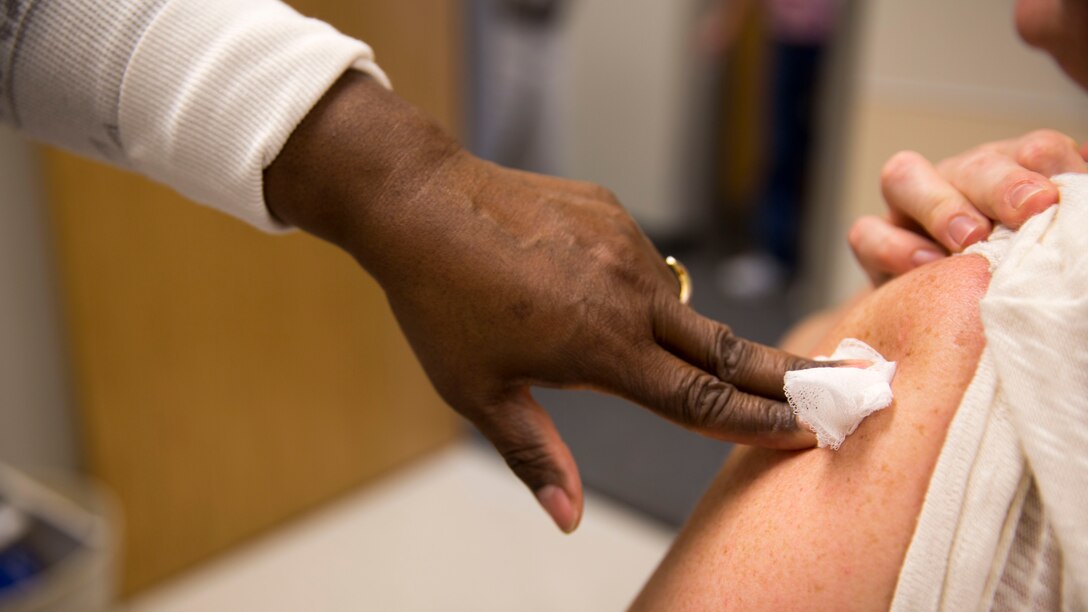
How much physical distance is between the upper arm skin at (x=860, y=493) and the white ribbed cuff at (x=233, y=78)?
43 centimetres

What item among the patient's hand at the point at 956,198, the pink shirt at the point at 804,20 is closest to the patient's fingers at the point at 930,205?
the patient's hand at the point at 956,198

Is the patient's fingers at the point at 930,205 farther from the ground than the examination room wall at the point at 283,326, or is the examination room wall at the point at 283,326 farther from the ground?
the patient's fingers at the point at 930,205

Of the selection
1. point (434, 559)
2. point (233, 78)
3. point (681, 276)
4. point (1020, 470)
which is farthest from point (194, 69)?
point (434, 559)

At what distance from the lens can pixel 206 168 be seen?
675 millimetres

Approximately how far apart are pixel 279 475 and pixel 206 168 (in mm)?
1646

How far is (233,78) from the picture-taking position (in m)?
0.64

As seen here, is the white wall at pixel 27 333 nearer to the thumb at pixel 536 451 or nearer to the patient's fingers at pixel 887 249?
the thumb at pixel 536 451

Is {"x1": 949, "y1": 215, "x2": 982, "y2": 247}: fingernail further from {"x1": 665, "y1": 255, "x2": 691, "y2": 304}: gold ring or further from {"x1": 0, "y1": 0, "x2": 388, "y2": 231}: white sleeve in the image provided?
{"x1": 0, "y1": 0, "x2": 388, "y2": 231}: white sleeve

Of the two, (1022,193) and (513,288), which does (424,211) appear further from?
(1022,193)

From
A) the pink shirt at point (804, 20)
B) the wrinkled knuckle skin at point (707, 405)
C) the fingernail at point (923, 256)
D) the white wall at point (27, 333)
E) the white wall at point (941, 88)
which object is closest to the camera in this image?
the wrinkled knuckle skin at point (707, 405)

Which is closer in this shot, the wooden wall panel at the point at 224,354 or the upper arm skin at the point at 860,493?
the upper arm skin at the point at 860,493

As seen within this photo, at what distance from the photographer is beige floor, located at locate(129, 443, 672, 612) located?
1.96 m

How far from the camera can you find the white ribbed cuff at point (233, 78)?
0.64 m

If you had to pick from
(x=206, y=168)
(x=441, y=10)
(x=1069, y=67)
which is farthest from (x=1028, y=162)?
(x=441, y=10)
